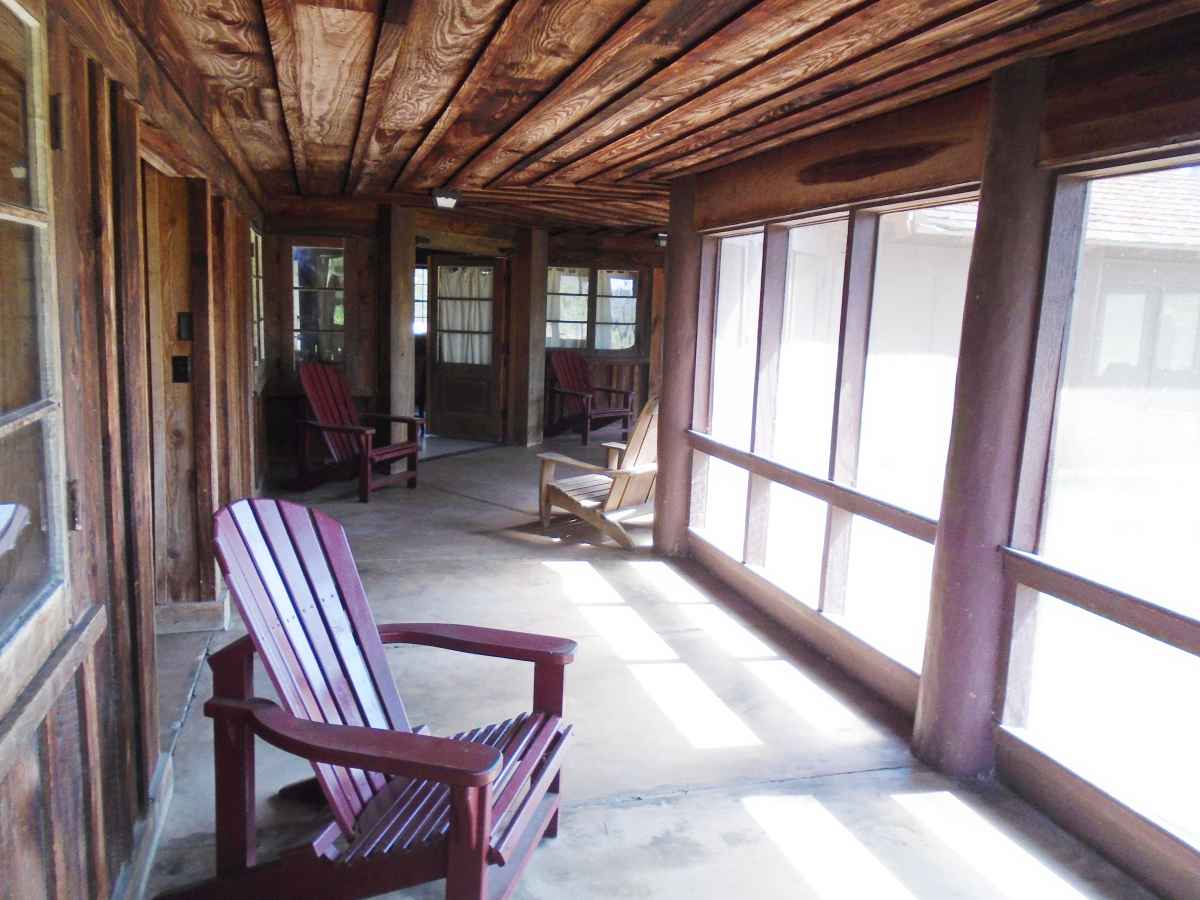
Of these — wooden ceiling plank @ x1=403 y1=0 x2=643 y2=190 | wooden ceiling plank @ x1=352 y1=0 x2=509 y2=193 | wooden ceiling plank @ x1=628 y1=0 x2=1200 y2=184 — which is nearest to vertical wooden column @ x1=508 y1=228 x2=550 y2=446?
wooden ceiling plank @ x1=352 y1=0 x2=509 y2=193

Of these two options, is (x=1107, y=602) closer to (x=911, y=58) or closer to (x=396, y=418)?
(x=911, y=58)

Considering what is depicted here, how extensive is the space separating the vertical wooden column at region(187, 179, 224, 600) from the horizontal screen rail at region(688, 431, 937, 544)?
239 cm

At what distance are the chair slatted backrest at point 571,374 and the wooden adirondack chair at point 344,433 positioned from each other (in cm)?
278

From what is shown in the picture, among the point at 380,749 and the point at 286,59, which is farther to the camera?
the point at 286,59

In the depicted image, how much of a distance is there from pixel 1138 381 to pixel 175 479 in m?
3.42

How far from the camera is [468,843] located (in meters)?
1.63

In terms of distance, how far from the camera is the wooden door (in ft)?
29.0

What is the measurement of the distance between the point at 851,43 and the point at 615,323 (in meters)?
7.54

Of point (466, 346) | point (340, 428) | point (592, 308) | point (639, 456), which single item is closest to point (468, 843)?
point (639, 456)

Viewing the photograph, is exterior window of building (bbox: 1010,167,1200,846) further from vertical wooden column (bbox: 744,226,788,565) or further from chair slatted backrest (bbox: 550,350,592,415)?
chair slatted backrest (bbox: 550,350,592,415)

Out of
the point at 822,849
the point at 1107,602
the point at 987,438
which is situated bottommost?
the point at 822,849

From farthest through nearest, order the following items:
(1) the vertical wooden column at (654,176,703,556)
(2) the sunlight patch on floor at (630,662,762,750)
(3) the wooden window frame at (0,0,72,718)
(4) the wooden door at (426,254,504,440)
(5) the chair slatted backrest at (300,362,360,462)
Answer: (4) the wooden door at (426,254,504,440) < (5) the chair slatted backrest at (300,362,360,462) < (1) the vertical wooden column at (654,176,703,556) < (2) the sunlight patch on floor at (630,662,762,750) < (3) the wooden window frame at (0,0,72,718)

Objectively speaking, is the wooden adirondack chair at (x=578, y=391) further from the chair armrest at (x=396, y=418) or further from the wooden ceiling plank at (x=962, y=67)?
the wooden ceiling plank at (x=962, y=67)

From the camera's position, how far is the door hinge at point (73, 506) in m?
1.60
